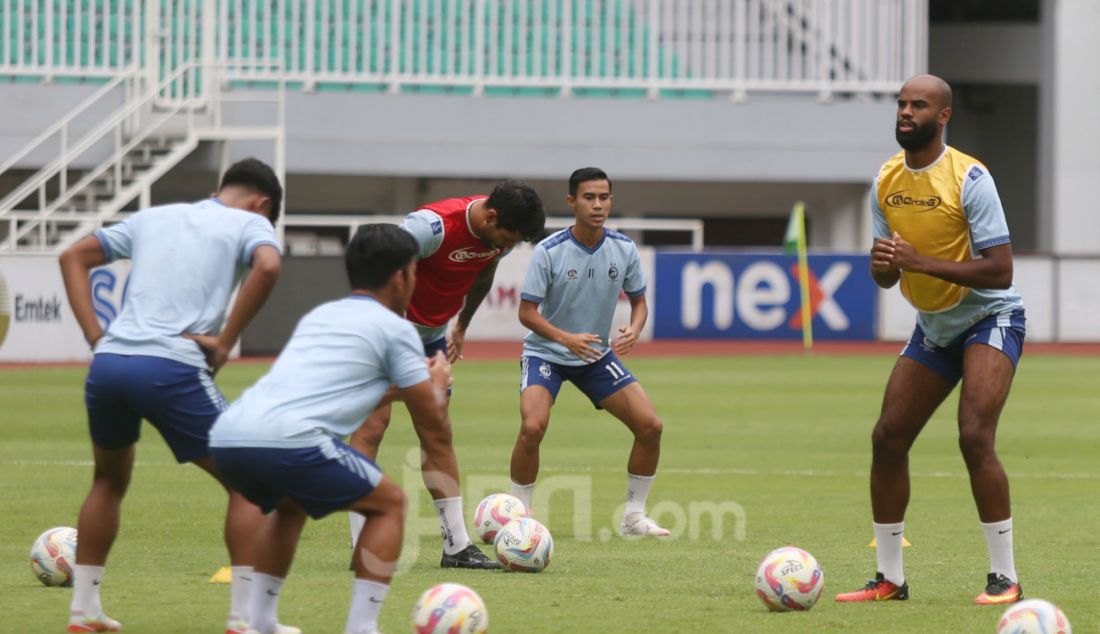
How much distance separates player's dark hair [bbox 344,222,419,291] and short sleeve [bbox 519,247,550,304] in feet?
12.8

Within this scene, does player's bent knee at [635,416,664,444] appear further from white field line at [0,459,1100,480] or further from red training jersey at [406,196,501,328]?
white field line at [0,459,1100,480]

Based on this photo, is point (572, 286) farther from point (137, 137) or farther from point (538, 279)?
point (137, 137)

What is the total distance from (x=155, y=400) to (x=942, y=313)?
138 inches

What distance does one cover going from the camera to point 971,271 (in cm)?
743

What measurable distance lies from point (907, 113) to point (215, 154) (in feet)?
89.2

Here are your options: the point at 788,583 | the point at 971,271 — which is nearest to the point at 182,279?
the point at 788,583

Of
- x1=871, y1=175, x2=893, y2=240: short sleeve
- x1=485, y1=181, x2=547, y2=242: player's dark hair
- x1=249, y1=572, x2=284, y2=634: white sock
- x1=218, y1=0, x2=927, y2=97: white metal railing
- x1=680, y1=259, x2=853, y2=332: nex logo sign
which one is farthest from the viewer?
x1=218, y1=0, x2=927, y2=97: white metal railing

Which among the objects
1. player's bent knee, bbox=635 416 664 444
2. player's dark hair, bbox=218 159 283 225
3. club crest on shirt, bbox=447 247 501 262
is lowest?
player's bent knee, bbox=635 416 664 444

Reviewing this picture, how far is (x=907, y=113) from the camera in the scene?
760 cm

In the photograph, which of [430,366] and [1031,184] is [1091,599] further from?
[1031,184]

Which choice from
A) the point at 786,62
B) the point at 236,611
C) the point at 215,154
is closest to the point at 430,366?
the point at 236,611

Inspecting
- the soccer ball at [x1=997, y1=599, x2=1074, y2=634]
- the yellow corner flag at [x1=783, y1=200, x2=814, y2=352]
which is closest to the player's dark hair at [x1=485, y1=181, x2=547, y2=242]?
the soccer ball at [x1=997, y1=599, x2=1074, y2=634]

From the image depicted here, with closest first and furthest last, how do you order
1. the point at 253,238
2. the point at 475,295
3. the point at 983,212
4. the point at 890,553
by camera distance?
the point at 253,238 < the point at 983,212 < the point at 890,553 < the point at 475,295

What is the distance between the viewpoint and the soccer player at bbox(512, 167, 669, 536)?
10102 mm
